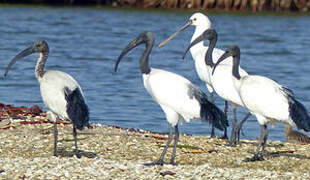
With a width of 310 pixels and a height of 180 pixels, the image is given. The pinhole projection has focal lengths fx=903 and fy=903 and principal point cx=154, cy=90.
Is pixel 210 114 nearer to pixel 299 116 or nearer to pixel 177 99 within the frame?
pixel 177 99

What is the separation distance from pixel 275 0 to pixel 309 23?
132 inches

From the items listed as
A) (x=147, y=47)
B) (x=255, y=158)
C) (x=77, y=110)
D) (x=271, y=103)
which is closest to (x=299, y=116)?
(x=271, y=103)

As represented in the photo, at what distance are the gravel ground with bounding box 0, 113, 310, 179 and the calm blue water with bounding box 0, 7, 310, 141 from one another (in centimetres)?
408

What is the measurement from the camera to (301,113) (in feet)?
37.1

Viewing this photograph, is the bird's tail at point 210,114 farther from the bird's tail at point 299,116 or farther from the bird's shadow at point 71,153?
the bird's shadow at point 71,153

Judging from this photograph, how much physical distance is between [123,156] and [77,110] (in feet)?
3.40

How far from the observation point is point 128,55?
A: 29391 mm

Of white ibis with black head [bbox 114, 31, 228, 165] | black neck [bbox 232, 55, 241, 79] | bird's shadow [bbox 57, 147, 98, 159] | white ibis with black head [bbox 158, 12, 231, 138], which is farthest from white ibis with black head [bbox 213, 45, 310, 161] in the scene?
bird's shadow [bbox 57, 147, 98, 159]

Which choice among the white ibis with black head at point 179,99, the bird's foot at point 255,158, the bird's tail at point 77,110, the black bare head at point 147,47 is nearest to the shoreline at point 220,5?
the black bare head at point 147,47

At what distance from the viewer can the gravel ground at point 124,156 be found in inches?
407

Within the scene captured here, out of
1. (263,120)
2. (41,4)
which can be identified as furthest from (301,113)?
(41,4)

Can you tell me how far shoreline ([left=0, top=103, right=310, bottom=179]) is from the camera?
407 inches

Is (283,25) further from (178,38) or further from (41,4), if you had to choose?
(41,4)

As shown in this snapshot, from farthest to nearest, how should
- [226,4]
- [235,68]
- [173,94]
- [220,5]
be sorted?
[220,5]
[226,4]
[235,68]
[173,94]
